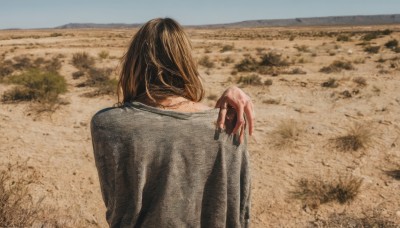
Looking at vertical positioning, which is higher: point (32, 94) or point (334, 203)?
point (32, 94)

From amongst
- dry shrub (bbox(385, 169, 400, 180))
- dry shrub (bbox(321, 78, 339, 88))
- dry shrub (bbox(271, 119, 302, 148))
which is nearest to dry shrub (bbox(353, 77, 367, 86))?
dry shrub (bbox(321, 78, 339, 88))

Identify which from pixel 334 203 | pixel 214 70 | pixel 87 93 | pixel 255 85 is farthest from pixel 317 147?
pixel 214 70

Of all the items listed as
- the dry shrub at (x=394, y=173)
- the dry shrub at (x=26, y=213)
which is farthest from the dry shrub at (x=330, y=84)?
the dry shrub at (x=26, y=213)

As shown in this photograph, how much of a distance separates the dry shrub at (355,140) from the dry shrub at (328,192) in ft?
4.22

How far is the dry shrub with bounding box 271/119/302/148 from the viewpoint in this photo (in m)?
6.11

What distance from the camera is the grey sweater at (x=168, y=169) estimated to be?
1210 millimetres

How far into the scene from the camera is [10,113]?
25.1 feet

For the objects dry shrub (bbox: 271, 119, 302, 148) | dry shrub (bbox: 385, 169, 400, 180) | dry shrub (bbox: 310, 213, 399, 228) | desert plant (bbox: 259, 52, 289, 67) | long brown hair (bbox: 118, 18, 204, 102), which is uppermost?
long brown hair (bbox: 118, 18, 204, 102)

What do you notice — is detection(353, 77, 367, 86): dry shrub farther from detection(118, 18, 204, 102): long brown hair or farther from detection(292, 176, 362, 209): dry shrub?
detection(118, 18, 204, 102): long brown hair

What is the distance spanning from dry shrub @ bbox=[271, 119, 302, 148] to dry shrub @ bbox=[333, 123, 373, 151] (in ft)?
2.13

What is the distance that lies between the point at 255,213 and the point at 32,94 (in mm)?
6391

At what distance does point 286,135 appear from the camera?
6.32 m

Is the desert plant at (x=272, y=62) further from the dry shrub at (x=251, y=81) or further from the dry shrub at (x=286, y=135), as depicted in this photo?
the dry shrub at (x=286, y=135)

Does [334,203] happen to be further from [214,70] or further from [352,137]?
[214,70]
